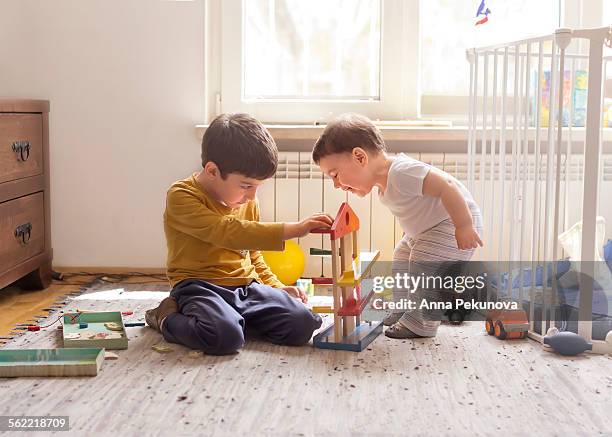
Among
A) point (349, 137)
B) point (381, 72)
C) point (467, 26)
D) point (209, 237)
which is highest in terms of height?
point (467, 26)

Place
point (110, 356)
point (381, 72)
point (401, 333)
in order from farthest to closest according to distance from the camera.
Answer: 1. point (381, 72)
2. point (401, 333)
3. point (110, 356)

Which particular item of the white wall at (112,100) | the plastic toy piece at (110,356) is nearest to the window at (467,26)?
the white wall at (112,100)

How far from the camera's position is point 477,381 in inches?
68.7

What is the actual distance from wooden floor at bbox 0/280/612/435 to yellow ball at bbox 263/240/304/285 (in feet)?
2.42

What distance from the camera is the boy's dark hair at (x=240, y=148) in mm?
2055

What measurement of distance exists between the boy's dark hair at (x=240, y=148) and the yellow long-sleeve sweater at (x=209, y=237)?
10 centimetres

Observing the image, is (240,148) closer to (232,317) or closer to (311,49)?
(232,317)

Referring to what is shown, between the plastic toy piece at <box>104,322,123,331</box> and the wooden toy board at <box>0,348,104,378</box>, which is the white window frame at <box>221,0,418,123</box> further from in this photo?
the wooden toy board at <box>0,348,104,378</box>

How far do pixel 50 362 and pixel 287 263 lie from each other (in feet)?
3.68

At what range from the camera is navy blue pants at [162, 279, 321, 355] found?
1933 mm

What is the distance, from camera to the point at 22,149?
2.65m

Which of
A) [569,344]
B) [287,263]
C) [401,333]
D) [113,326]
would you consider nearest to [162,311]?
[113,326]

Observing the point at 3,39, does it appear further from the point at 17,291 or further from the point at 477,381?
the point at 477,381

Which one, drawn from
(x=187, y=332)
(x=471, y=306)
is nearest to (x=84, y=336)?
(x=187, y=332)
